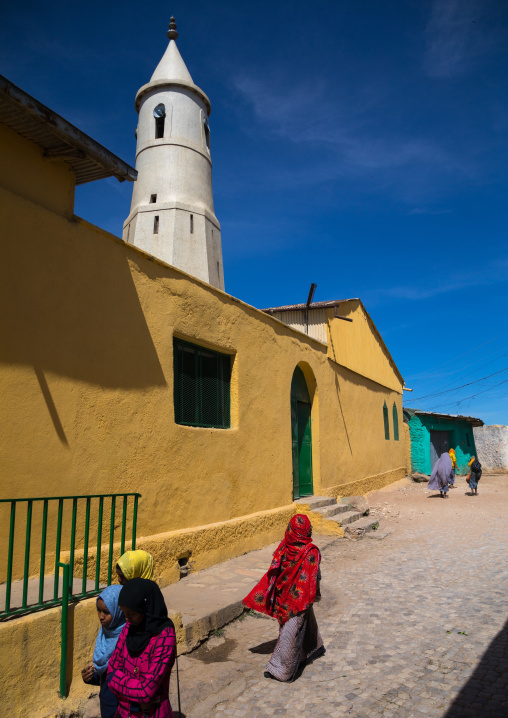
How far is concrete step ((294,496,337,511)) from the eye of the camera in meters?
10.1

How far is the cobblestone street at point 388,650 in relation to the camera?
11.7 ft

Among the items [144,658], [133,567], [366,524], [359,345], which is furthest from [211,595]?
[359,345]

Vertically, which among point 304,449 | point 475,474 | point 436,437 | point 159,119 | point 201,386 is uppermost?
point 159,119

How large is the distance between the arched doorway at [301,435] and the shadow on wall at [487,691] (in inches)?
255

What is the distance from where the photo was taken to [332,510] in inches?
401

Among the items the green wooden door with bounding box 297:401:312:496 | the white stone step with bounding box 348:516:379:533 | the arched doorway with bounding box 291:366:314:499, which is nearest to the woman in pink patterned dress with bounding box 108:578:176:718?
the white stone step with bounding box 348:516:379:533

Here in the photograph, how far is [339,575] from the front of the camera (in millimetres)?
7227

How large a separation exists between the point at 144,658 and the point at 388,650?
282cm

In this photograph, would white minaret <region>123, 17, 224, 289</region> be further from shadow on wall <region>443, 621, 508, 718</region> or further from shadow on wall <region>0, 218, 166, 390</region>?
shadow on wall <region>443, 621, 508, 718</region>

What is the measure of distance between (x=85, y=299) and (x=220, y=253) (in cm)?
1103

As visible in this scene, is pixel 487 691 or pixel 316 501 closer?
pixel 487 691

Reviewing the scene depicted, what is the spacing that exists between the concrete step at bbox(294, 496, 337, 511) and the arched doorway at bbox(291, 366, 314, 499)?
0.21 metres

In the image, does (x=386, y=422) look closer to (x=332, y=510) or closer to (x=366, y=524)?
(x=366, y=524)

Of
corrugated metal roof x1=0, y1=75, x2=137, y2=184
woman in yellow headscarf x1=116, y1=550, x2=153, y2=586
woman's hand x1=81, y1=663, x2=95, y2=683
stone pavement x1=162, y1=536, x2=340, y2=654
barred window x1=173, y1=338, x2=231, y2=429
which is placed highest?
corrugated metal roof x1=0, y1=75, x2=137, y2=184
